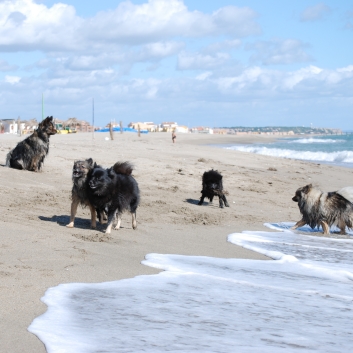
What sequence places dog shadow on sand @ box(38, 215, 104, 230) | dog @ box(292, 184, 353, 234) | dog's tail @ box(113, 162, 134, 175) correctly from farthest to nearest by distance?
dog @ box(292, 184, 353, 234) → dog's tail @ box(113, 162, 134, 175) → dog shadow on sand @ box(38, 215, 104, 230)

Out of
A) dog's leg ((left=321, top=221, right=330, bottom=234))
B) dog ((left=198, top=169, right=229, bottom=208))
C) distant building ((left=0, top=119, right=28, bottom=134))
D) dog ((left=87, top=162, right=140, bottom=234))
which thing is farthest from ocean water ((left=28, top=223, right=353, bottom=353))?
distant building ((left=0, top=119, right=28, bottom=134))

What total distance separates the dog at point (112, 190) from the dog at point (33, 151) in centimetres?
549

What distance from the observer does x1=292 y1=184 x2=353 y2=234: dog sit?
1030 cm

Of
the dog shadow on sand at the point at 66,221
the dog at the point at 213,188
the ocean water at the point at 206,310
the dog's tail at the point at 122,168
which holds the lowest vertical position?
the ocean water at the point at 206,310

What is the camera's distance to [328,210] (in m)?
10.3

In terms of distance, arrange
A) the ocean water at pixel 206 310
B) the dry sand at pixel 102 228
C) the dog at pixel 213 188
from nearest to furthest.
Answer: the ocean water at pixel 206 310, the dry sand at pixel 102 228, the dog at pixel 213 188

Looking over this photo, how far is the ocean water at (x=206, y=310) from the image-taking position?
388cm

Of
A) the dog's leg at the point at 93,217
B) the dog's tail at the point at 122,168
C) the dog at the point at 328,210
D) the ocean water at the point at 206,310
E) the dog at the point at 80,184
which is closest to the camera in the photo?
the ocean water at the point at 206,310

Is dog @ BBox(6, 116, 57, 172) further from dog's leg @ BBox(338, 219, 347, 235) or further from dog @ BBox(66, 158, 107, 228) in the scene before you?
dog's leg @ BBox(338, 219, 347, 235)

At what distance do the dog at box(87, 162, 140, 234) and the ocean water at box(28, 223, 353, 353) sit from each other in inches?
70.2

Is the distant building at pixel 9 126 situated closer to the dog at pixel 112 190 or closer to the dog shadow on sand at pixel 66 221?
the dog shadow on sand at pixel 66 221

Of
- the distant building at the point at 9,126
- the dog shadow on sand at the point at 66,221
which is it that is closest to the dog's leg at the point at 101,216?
the dog shadow on sand at the point at 66,221

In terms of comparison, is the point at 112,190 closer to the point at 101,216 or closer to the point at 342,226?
the point at 101,216

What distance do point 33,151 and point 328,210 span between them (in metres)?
6.91
